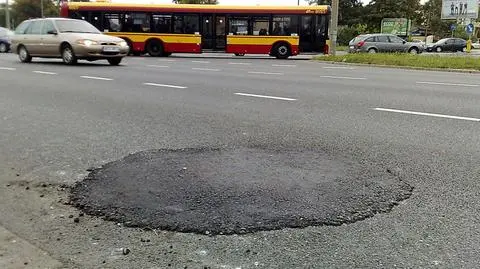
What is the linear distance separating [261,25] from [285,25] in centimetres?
134

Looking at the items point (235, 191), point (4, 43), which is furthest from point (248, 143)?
point (4, 43)

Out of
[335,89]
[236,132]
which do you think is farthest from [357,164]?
[335,89]

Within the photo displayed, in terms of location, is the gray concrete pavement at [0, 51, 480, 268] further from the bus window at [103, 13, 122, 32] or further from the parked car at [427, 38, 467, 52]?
the parked car at [427, 38, 467, 52]

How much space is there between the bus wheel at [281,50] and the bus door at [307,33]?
84 centimetres

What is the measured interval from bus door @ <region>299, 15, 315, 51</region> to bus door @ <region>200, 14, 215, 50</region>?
5.04 m

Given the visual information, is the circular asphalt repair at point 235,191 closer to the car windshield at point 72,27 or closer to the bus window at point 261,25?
the car windshield at point 72,27

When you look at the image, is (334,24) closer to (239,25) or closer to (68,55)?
(239,25)

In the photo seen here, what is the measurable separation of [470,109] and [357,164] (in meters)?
4.41

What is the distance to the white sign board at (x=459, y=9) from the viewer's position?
3459cm

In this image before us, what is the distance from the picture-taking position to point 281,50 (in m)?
27.5

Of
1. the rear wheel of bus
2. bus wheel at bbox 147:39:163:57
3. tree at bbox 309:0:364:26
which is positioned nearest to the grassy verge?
the rear wheel of bus

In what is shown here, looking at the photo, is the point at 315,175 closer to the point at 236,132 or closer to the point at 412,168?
the point at 412,168

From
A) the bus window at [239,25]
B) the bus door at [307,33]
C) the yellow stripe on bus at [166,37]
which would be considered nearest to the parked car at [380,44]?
the bus door at [307,33]

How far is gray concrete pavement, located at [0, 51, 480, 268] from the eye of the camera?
3.04 m
